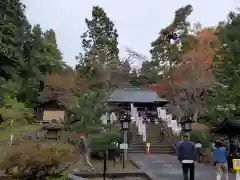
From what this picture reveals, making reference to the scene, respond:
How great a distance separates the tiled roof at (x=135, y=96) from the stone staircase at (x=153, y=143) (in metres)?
8.75

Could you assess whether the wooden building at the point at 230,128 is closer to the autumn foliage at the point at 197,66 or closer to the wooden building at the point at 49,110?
the autumn foliage at the point at 197,66

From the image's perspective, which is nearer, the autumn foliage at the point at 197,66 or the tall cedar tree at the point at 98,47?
the autumn foliage at the point at 197,66

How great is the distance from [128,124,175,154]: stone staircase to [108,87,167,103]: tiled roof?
875 centimetres

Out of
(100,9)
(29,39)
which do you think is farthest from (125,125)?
(100,9)

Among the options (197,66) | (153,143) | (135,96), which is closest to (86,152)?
(153,143)

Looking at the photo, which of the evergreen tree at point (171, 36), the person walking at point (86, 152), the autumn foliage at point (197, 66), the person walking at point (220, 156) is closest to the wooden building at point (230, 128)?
the person walking at point (220, 156)

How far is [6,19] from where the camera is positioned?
32844mm

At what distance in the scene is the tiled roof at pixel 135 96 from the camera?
39656mm

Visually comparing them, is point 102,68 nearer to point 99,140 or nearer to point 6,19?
point 6,19

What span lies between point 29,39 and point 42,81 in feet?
18.3

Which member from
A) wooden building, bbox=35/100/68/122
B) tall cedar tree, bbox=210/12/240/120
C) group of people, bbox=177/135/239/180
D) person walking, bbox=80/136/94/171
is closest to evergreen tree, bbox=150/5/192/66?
wooden building, bbox=35/100/68/122

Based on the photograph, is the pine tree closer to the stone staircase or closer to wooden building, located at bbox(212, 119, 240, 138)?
the stone staircase

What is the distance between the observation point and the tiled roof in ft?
130

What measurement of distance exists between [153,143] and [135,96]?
13994 mm
